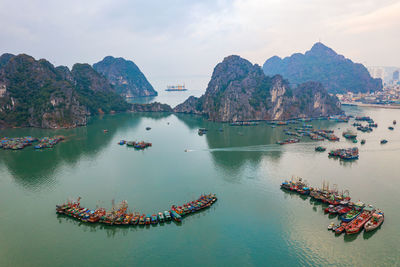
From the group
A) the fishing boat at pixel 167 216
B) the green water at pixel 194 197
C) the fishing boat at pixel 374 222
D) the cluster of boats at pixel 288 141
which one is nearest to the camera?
the green water at pixel 194 197

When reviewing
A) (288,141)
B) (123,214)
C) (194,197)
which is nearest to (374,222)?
(194,197)

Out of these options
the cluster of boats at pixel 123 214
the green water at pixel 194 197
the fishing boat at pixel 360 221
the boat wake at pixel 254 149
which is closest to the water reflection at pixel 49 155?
the green water at pixel 194 197

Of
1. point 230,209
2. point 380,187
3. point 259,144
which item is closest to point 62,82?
point 259,144

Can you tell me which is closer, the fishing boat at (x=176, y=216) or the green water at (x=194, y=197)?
the green water at (x=194, y=197)

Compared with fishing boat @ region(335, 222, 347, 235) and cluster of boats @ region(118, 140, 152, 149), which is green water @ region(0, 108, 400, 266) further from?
cluster of boats @ region(118, 140, 152, 149)

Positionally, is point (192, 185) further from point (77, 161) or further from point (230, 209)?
point (77, 161)

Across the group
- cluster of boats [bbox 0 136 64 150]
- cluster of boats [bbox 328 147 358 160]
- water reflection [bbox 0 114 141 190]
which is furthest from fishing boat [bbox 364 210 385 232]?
cluster of boats [bbox 0 136 64 150]

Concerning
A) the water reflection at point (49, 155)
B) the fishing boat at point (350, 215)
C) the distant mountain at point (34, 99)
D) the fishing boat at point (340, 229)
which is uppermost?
the distant mountain at point (34, 99)

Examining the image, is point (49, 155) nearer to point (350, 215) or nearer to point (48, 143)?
point (48, 143)

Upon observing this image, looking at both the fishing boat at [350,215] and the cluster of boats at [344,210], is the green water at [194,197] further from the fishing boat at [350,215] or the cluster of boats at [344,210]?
the fishing boat at [350,215]
